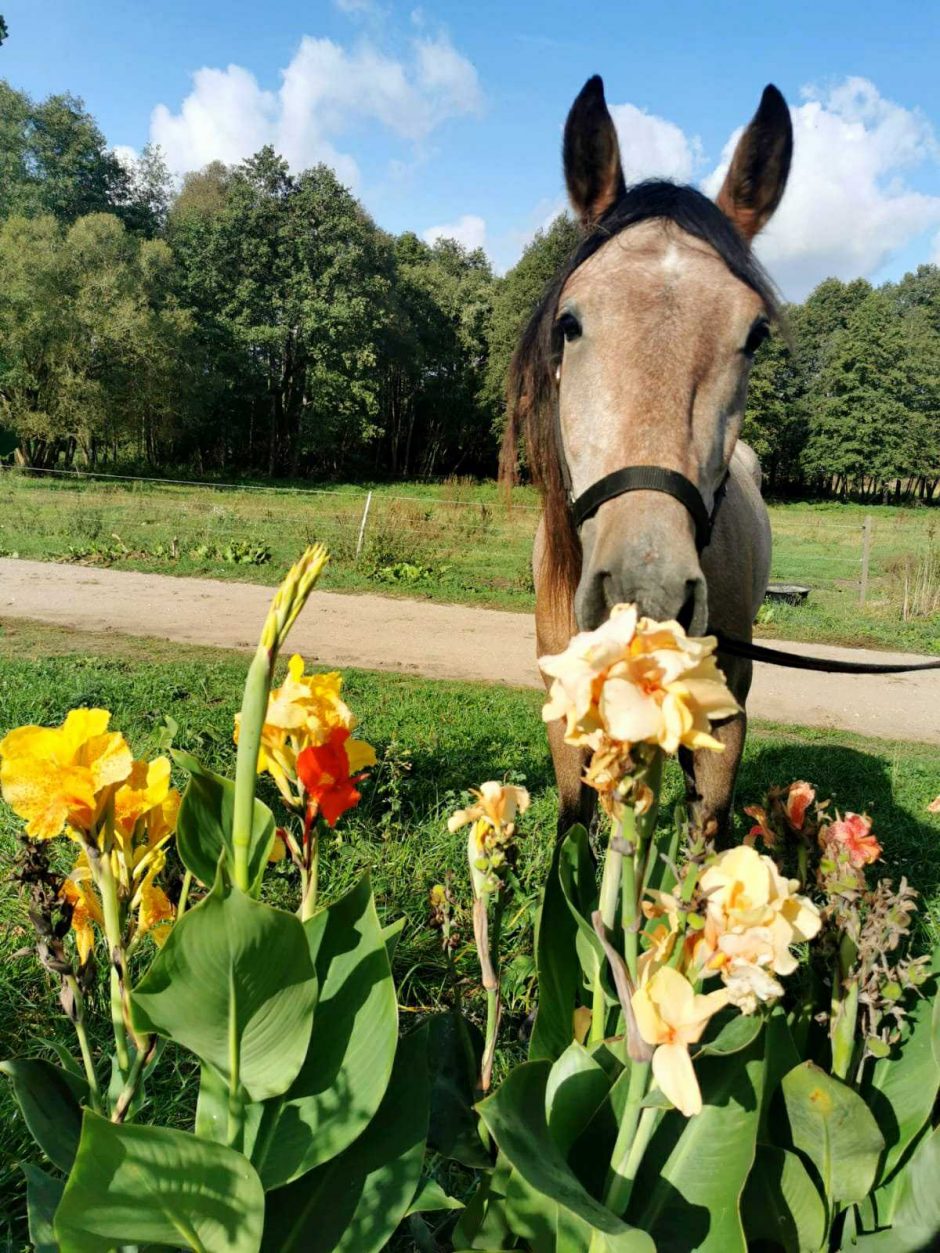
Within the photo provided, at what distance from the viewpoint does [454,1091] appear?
1.14 meters

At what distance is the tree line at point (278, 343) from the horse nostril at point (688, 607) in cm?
2434

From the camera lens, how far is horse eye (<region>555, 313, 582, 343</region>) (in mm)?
2041

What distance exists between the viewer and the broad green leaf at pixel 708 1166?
867 mm

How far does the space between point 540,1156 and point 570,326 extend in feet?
6.17

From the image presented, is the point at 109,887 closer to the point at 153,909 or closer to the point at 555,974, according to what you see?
the point at 153,909

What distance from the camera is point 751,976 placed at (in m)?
0.66

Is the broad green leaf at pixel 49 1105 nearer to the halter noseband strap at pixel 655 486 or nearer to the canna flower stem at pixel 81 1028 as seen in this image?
the canna flower stem at pixel 81 1028

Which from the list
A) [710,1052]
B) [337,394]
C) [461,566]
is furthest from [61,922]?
[337,394]

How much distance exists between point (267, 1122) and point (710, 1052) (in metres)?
0.51

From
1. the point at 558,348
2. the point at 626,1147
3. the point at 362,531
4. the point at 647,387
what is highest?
the point at 558,348

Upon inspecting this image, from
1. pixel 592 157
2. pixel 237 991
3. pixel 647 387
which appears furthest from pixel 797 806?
pixel 592 157

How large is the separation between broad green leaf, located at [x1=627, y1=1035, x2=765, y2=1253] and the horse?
61 cm

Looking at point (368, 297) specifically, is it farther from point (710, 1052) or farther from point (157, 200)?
point (710, 1052)

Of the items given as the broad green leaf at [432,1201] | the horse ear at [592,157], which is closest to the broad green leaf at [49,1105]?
the broad green leaf at [432,1201]
